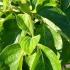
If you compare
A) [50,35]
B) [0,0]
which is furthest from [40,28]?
[0,0]

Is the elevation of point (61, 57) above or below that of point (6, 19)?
below

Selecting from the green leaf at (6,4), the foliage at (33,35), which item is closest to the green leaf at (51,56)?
the foliage at (33,35)

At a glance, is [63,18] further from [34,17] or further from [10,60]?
[10,60]

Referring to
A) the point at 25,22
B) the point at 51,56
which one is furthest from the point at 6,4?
the point at 51,56

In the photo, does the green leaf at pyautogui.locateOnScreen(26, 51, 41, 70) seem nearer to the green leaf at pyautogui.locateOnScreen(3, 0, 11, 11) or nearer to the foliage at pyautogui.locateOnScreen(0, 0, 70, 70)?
the foliage at pyautogui.locateOnScreen(0, 0, 70, 70)

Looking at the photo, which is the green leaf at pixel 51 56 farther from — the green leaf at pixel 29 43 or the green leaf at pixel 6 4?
the green leaf at pixel 6 4

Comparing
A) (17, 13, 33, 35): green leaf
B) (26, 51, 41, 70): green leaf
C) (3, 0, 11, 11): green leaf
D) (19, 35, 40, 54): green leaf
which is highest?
(3, 0, 11, 11): green leaf

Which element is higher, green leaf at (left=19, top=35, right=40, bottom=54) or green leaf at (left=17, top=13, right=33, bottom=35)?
green leaf at (left=17, top=13, right=33, bottom=35)

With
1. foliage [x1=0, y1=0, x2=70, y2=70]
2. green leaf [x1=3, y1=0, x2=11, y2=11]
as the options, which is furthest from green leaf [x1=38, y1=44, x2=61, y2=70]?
green leaf [x1=3, y1=0, x2=11, y2=11]
